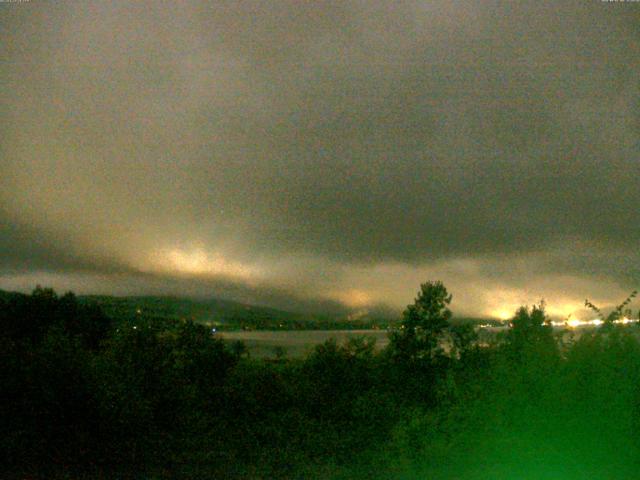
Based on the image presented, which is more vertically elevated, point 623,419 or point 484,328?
point 484,328

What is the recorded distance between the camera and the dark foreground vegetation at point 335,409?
9836mm

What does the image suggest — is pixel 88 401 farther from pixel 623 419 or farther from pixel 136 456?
Answer: pixel 623 419

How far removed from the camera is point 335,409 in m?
12.9

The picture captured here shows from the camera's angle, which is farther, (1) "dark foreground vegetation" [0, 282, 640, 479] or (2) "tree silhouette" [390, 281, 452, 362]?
(2) "tree silhouette" [390, 281, 452, 362]

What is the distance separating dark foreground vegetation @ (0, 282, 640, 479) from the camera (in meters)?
9.84

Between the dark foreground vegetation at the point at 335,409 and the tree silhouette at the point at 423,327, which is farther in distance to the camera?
the tree silhouette at the point at 423,327

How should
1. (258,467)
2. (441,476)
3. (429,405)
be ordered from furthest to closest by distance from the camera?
(429,405) → (258,467) → (441,476)

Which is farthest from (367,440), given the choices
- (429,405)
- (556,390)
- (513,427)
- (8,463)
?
(8,463)

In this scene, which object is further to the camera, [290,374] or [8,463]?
[290,374]

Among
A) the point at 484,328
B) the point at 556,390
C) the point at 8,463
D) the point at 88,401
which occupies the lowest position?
the point at 8,463

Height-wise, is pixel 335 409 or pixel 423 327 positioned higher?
pixel 423 327

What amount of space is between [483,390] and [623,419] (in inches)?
83.2

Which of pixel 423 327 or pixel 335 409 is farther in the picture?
pixel 423 327

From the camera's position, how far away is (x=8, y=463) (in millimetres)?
10023
